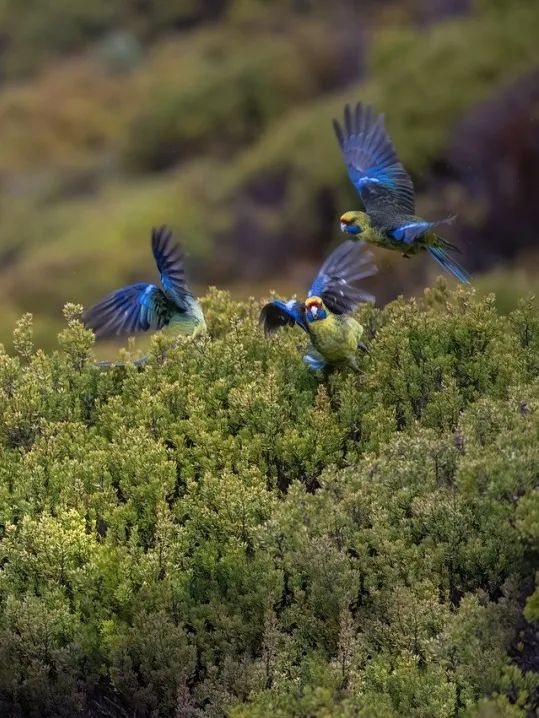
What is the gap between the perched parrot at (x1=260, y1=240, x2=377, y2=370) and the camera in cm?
700

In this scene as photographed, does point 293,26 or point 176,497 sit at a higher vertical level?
point 293,26

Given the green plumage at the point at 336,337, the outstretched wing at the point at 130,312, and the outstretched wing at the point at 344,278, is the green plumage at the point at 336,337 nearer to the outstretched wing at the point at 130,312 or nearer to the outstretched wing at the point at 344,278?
the outstretched wing at the point at 344,278

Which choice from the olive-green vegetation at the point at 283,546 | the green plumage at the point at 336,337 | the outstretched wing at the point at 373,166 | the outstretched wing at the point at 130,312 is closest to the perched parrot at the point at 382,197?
the outstretched wing at the point at 373,166

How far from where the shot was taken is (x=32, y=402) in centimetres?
708

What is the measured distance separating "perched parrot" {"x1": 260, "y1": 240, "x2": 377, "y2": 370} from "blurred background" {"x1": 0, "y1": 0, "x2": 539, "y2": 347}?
803cm

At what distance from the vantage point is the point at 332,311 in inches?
282

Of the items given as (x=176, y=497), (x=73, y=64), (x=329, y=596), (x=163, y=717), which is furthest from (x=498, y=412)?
(x=73, y=64)

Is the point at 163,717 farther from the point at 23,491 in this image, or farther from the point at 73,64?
the point at 73,64

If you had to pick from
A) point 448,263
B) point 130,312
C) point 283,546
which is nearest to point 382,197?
point 448,263

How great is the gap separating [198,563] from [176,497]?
2.37 ft

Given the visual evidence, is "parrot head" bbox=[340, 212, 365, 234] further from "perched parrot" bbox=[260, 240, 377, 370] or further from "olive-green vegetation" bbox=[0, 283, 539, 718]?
"olive-green vegetation" bbox=[0, 283, 539, 718]

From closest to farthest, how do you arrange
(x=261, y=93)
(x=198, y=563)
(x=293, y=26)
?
(x=198, y=563) < (x=261, y=93) < (x=293, y=26)

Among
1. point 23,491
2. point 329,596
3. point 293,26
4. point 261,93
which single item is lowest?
point 329,596

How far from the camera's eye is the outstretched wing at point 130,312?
8164 millimetres
